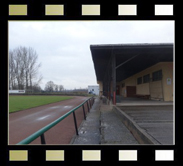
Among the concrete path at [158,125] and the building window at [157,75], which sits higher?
the building window at [157,75]

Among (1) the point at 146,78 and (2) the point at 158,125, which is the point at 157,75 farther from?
(2) the point at 158,125

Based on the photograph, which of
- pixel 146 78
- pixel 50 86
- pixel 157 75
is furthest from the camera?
pixel 50 86

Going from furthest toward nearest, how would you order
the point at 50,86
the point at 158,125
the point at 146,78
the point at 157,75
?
the point at 50,86, the point at 146,78, the point at 157,75, the point at 158,125

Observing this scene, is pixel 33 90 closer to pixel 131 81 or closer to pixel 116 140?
pixel 131 81

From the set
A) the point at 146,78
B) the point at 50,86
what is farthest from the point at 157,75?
the point at 50,86

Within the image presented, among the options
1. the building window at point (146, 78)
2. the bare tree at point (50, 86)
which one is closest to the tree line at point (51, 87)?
the bare tree at point (50, 86)

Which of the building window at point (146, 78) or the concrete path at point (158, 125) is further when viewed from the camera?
the building window at point (146, 78)

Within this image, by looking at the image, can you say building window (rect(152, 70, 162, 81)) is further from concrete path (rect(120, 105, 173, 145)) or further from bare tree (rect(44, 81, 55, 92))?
bare tree (rect(44, 81, 55, 92))

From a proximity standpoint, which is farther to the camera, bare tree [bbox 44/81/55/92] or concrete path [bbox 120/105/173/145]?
bare tree [bbox 44/81/55/92]

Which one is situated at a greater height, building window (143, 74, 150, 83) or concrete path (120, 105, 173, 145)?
building window (143, 74, 150, 83)

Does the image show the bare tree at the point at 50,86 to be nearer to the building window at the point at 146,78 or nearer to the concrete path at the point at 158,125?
the building window at the point at 146,78

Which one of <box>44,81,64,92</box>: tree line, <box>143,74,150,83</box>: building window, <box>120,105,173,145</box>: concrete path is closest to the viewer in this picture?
<box>120,105,173,145</box>: concrete path

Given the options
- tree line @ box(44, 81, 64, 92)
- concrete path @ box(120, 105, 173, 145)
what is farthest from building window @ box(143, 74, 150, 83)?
tree line @ box(44, 81, 64, 92)
